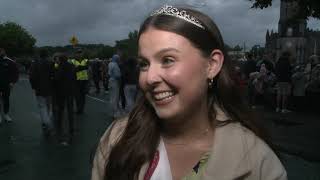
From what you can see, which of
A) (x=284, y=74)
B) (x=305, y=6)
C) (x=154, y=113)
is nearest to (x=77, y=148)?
(x=154, y=113)

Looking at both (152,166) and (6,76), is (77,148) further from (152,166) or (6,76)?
(152,166)

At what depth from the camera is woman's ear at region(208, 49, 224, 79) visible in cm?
205

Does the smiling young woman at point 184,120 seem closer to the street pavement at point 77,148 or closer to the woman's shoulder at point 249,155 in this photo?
the woman's shoulder at point 249,155

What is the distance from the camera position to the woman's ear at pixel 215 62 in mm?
2053

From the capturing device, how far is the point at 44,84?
36.7 feet

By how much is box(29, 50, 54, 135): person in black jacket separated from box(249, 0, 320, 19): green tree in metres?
7.16

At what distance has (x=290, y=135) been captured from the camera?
11.6 m

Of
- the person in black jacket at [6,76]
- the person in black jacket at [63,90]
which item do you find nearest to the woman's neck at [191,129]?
the person in black jacket at [63,90]

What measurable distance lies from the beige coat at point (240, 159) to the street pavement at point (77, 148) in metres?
2.58

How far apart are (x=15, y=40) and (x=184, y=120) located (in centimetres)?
11558

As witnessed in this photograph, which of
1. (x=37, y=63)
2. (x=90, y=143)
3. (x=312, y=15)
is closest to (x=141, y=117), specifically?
(x=90, y=143)

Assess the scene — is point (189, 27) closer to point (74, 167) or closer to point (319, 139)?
point (74, 167)

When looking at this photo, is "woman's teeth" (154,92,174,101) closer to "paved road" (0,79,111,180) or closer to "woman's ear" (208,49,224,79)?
"woman's ear" (208,49,224,79)

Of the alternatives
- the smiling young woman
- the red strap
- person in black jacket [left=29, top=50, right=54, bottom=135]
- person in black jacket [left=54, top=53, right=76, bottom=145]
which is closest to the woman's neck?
the smiling young woman
